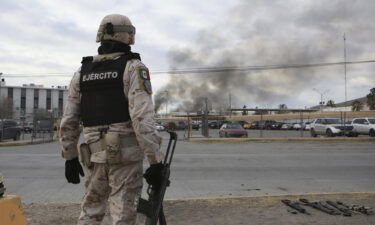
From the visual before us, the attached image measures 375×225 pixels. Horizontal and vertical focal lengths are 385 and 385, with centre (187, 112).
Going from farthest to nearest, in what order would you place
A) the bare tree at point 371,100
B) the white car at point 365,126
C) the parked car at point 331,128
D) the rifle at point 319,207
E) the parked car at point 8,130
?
the bare tree at point 371,100, the white car at point 365,126, the parked car at point 331,128, the parked car at point 8,130, the rifle at point 319,207

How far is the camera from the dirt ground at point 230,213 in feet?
15.0

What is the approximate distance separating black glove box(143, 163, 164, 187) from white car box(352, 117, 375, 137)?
28.8 m

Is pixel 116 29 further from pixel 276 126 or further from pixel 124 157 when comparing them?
pixel 276 126

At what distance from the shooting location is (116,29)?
295 centimetres

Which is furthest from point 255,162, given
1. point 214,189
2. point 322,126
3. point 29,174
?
point 322,126

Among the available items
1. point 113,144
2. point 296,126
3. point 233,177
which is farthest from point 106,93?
point 296,126

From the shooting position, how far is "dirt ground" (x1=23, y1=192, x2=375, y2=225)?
459cm

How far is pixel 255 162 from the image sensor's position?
11.7 m

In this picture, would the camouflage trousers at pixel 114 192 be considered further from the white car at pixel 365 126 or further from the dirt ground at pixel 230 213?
the white car at pixel 365 126

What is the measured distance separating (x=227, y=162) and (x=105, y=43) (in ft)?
29.9

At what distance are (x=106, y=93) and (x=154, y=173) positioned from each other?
0.71 m

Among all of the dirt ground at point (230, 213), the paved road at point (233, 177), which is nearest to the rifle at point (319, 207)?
the dirt ground at point (230, 213)

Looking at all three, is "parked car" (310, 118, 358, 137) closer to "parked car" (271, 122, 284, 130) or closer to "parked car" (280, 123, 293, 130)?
"parked car" (280, 123, 293, 130)

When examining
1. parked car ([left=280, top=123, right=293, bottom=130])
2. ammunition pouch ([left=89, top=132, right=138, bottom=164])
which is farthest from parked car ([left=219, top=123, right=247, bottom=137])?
parked car ([left=280, top=123, right=293, bottom=130])
